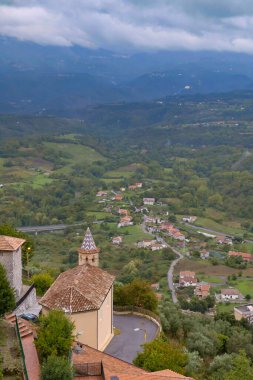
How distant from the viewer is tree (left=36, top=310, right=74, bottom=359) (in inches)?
637

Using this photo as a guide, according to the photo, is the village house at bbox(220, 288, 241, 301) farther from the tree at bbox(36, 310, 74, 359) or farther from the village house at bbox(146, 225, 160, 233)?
the tree at bbox(36, 310, 74, 359)

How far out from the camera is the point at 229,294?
2186 inches

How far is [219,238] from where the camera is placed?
263 ft

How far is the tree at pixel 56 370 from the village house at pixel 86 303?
16.5 feet

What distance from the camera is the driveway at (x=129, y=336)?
20.9 meters

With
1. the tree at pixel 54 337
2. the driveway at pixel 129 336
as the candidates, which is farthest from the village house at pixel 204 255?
the tree at pixel 54 337

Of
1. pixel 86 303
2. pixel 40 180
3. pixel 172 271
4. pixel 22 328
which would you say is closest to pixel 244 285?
pixel 172 271

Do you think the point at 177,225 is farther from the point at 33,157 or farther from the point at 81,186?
the point at 33,157

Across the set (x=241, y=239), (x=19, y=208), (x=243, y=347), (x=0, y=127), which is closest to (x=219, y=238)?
(x=241, y=239)

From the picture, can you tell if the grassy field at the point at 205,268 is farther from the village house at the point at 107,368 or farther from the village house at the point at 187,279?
the village house at the point at 107,368

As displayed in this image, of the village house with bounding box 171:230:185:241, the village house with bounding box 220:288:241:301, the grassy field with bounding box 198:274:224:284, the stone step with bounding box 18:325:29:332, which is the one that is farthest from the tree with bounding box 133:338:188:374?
the village house with bounding box 171:230:185:241

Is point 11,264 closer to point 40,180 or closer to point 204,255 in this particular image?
point 204,255

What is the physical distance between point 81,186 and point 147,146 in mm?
55848

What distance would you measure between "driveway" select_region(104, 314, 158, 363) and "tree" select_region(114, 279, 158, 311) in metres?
0.82
